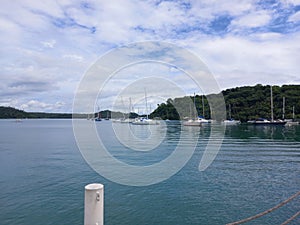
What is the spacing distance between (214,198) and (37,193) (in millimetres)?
6836

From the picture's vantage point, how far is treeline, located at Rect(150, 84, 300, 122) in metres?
74.2

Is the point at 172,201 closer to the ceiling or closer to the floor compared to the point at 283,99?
closer to the floor

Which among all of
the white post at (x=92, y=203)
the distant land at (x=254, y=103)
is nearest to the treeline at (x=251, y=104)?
the distant land at (x=254, y=103)

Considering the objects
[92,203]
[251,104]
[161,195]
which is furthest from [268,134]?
A: [251,104]

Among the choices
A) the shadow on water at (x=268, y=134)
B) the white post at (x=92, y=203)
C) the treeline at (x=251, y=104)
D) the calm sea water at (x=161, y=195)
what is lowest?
the calm sea water at (x=161, y=195)

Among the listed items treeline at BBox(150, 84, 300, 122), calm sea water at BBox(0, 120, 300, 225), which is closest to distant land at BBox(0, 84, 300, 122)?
treeline at BBox(150, 84, 300, 122)

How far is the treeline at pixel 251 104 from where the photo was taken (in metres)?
74.2

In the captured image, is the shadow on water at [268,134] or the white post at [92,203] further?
the shadow on water at [268,134]

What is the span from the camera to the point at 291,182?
11.5m

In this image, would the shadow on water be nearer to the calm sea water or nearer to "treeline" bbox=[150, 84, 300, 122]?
the calm sea water

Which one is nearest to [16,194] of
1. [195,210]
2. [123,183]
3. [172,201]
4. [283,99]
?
[123,183]

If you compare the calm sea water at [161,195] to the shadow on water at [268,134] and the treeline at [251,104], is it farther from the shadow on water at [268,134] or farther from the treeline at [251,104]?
the treeline at [251,104]

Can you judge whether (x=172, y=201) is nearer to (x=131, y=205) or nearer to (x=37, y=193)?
(x=131, y=205)

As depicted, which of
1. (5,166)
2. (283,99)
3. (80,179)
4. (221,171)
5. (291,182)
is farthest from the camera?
(283,99)
